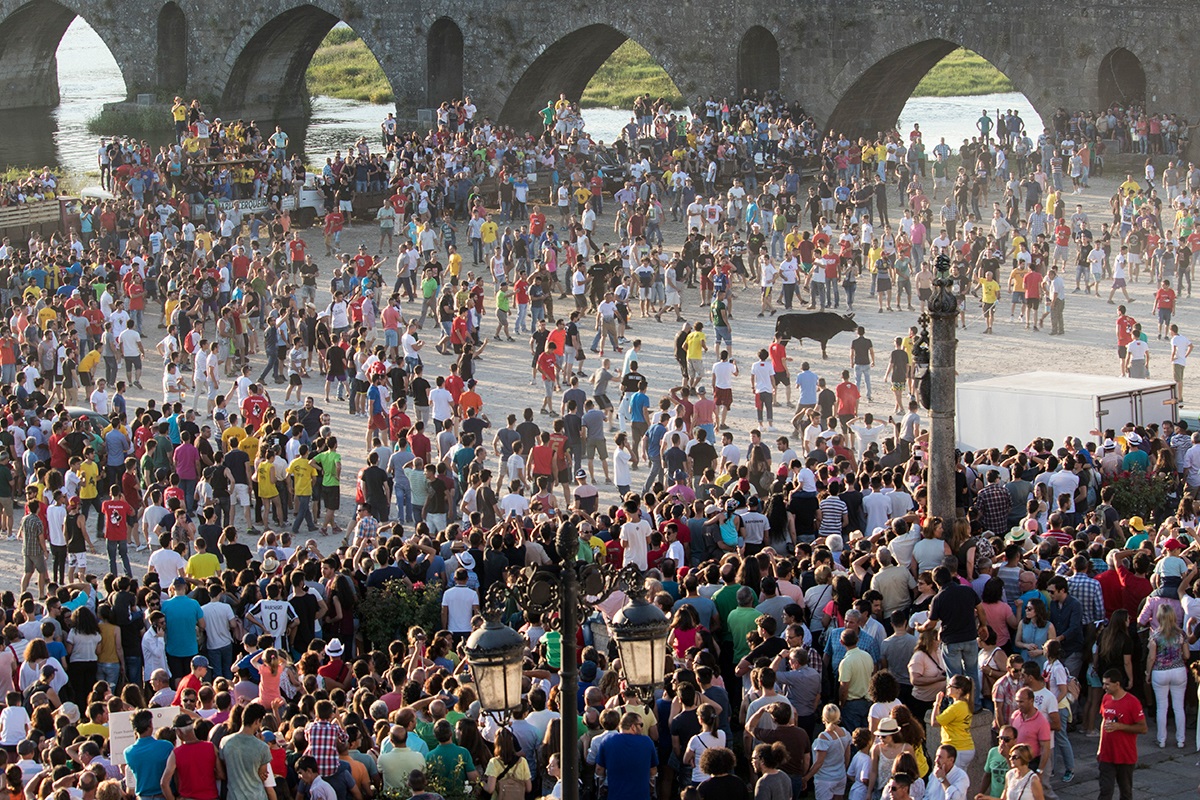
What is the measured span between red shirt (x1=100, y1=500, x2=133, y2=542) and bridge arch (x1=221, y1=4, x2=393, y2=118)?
37653 millimetres

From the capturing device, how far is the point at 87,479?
65.5ft

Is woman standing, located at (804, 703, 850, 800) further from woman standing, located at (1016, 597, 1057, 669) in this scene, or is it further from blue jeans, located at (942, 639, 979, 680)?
woman standing, located at (1016, 597, 1057, 669)

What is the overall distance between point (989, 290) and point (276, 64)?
3666 centimetres

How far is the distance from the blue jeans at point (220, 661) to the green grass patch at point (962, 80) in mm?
54193

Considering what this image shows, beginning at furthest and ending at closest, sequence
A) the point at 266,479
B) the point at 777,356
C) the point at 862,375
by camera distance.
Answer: the point at 862,375 → the point at 777,356 → the point at 266,479

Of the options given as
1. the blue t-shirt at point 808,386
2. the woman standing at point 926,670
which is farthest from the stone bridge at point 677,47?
the woman standing at point 926,670

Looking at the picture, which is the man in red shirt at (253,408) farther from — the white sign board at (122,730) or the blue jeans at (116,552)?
the white sign board at (122,730)

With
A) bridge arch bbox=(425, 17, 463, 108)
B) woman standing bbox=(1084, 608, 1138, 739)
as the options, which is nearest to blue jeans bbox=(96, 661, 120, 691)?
woman standing bbox=(1084, 608, 1138, 739)

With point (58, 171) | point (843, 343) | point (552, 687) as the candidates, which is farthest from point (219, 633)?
point (58, 171)

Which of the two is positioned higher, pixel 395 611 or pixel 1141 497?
pixel 1141 497

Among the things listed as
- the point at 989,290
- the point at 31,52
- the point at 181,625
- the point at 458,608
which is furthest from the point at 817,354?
the point at 31,52

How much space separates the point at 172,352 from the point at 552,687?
1552 centimetres

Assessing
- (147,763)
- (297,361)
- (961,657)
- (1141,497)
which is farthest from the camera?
(297,361)

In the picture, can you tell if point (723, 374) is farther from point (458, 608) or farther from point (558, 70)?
point (558, 70)
